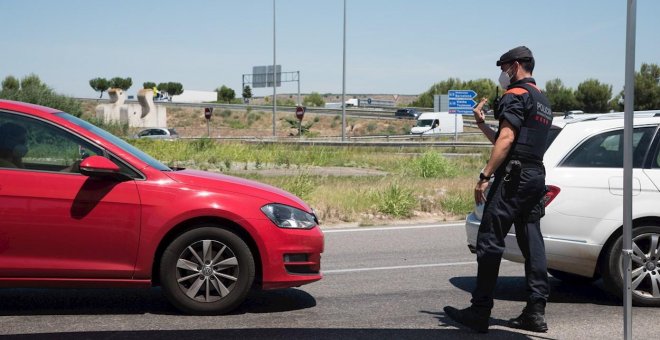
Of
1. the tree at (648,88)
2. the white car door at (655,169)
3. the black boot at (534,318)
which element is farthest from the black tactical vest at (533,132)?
the tree at (648,88)

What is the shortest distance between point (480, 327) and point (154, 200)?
8.15ft

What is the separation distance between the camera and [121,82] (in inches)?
5098

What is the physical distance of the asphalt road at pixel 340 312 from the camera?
233 inches

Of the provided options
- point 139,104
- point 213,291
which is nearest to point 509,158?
point 213,291

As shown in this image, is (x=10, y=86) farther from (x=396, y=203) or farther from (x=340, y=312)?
(x=340, y=312)

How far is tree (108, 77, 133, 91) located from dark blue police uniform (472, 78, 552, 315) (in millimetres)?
127830

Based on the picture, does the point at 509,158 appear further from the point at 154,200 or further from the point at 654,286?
the point at 154,200

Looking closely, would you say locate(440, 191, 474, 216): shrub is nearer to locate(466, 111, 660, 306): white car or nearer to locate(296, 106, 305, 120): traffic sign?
locate(466, 111, 660, 306): white car

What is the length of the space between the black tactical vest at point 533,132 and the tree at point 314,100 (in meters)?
124

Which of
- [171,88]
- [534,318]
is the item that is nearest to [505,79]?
[534,318]

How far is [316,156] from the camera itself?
89.1ft

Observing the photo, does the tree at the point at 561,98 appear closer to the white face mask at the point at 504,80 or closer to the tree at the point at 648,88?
the tree at the point at 648,88

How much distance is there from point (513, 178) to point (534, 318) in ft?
3.36

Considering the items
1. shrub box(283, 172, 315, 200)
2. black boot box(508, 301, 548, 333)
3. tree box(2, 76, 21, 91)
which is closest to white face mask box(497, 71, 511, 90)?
black boot box(508, 301, 548, 333)
